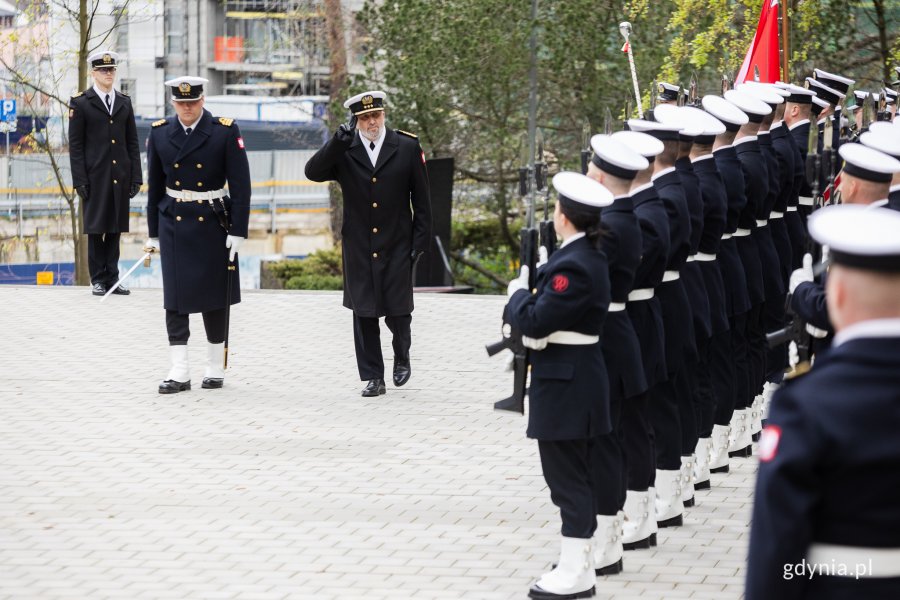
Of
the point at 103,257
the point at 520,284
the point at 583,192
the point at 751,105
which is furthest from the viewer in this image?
the point at 103,257

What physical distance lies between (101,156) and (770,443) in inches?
457

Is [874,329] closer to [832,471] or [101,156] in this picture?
[832,471]

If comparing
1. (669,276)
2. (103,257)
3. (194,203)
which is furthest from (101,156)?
(669,276)

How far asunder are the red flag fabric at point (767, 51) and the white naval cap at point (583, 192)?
624 cm

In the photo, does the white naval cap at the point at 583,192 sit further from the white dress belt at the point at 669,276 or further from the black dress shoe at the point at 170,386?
the black dress shoe at the point at 170,386

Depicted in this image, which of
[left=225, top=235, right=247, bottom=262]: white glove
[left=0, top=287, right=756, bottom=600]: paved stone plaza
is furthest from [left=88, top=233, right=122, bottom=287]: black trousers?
[left=225, top=235, right=247, bottom=262]: white glove

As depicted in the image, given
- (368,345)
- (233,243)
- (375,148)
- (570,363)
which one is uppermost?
(375,148)

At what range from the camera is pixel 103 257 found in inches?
553

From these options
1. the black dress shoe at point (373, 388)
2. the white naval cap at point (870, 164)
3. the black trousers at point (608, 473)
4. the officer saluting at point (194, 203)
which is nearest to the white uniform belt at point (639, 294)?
the black trousers at point (608, 473)

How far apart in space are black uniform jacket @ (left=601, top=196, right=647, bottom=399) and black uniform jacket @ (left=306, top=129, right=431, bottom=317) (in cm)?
392

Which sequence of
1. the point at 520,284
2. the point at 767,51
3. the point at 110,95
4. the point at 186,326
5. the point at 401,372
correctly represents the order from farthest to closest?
the point at 110,95
the point at 767,51
the point at 401,372
the point at 186,326
the point at 520,284

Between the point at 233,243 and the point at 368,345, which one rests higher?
the point at 233,243

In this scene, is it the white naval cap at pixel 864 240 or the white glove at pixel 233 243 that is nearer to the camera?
the white naval cap at pixel 864 240

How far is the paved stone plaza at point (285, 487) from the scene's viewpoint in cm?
591
